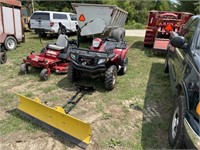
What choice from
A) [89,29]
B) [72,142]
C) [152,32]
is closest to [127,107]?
[72,142]

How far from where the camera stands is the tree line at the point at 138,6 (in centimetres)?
2936

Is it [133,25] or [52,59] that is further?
[133,25]

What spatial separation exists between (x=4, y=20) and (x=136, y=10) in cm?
2516

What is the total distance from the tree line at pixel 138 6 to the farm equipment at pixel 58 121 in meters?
24.9

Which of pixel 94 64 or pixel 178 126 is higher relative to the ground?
pixel 94 64

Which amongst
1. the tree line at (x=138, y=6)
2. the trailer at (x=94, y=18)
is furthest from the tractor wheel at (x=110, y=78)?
the tree line at (x=138, y=6)

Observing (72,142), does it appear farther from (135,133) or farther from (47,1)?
(47,1)

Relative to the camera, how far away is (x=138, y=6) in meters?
32.5

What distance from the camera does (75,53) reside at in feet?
17.0

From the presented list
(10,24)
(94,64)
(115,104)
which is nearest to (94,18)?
(10,24)

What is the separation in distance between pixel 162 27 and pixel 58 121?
706 cm

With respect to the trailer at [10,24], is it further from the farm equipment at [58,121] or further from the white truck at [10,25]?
the farm equipment at [58,121]

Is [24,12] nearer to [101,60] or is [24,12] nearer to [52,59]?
[52,59]

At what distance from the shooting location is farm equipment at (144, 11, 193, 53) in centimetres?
864
